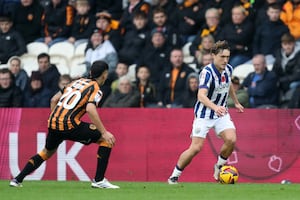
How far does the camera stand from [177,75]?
19.5m

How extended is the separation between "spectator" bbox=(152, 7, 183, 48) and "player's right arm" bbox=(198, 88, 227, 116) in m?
6.18

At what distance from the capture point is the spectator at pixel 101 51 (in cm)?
2053

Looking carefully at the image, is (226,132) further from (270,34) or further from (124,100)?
(270,34)

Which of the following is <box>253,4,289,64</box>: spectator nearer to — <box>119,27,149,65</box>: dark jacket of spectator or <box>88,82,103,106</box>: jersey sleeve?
<box>119,27,149,65</box>: dark jacket of spectator

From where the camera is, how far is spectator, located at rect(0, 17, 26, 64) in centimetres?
2188

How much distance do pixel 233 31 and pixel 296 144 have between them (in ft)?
12.4

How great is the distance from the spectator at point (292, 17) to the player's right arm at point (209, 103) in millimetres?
5989

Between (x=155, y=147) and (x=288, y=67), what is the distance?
3.38 m

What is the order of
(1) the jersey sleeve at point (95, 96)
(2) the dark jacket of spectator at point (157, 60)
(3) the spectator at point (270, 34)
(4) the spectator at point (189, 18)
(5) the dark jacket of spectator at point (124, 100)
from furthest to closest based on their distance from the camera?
1. (4) the spectator at point (189, 18)
2. (2) the dark jacket of spectator at point (157, 60)
3. (3) the spectator at point (270, 34)
4. (5) the dark jacket of spectator at point (124, 100)
5. (1) the jersey sleeve at point (95, 96)

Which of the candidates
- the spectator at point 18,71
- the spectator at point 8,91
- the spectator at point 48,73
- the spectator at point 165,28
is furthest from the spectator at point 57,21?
the spectator at point 165,28

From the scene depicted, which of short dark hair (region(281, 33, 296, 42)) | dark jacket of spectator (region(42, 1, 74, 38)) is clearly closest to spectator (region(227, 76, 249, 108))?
short dark hair (region(281, 33, 296, 42))

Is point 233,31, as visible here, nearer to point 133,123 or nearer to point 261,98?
point 261,98

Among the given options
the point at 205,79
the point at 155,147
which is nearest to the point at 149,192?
the point at 205,79

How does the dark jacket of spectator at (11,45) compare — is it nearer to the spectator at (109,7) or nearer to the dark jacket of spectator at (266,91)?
the spectator at (109,7)
